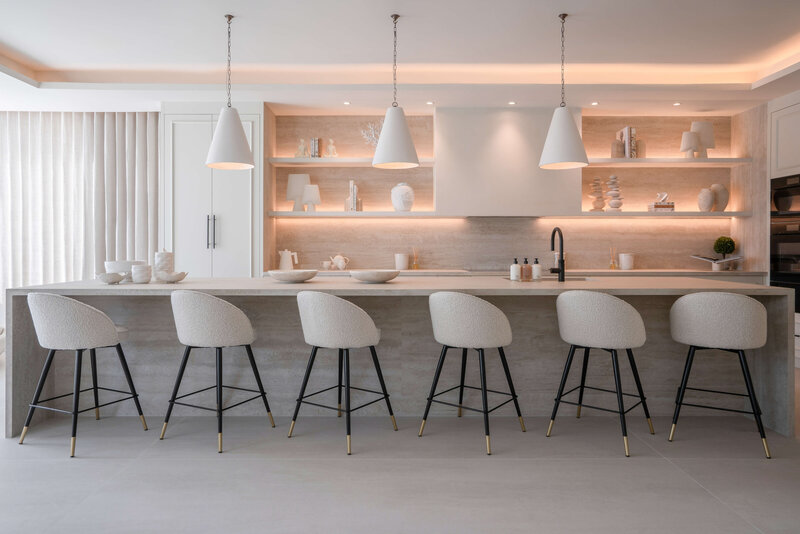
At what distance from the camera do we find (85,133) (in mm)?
6031

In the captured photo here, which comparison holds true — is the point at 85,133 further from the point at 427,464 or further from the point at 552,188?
the point at 427,464

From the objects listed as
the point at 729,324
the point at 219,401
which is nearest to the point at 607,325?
the point at 729,324

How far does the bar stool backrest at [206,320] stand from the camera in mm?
2920

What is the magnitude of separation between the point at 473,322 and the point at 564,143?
4.71 ft

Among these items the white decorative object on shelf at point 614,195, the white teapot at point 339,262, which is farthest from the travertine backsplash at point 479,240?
the white decorative object on shelf at point 614,195

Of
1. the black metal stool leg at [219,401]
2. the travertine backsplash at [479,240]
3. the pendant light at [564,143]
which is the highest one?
the pendant light at [564,143]

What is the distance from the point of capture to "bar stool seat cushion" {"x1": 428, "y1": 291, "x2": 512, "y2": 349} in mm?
2895

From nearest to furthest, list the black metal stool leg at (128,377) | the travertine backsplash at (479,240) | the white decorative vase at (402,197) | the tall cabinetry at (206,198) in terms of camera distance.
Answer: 1. the black metal stool leg at (128,377)
2. the tall cabinetry at (206,198)
3. the white decorative vase at (402,197)
4. the travertine backsplash at (479,240)

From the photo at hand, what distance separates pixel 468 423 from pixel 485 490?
2.98 ft

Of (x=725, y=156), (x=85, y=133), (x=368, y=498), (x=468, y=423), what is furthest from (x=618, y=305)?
(x=85, y=133)

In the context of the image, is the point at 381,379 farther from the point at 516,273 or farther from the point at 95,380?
the point at 95,380

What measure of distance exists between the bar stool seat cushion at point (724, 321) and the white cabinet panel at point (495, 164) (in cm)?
261

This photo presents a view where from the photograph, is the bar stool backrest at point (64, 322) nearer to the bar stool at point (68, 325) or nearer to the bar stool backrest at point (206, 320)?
the bar stool at point (68, 325)

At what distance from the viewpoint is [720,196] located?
18.8 ft
